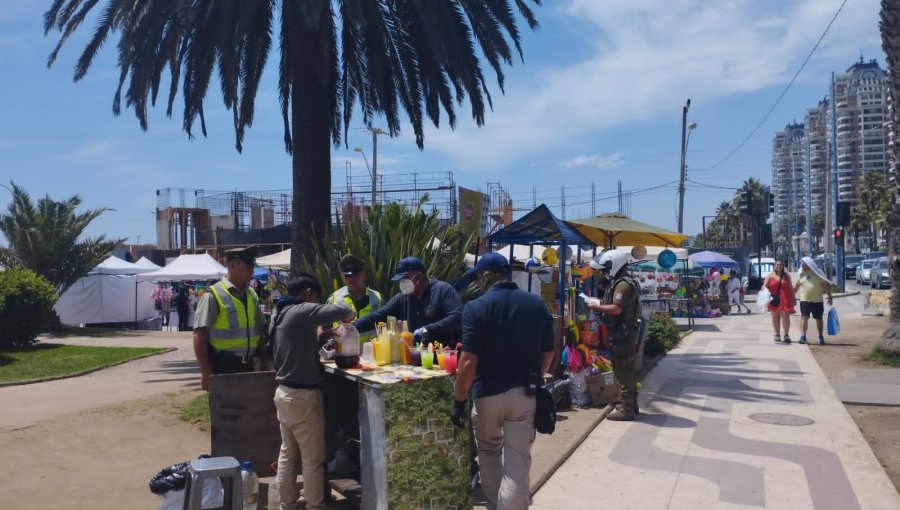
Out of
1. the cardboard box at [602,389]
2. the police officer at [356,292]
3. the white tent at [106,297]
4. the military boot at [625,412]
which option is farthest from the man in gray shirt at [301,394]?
the white tent at [106,297]

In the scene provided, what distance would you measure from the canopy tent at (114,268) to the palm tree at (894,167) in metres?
24.6

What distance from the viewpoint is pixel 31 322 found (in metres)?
17.5

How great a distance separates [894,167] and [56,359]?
654 inches

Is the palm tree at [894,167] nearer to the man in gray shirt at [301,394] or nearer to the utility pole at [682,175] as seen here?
the man in gray shirt at [301,394]

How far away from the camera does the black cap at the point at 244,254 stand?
18.3ft

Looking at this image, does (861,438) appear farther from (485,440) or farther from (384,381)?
(384,381)

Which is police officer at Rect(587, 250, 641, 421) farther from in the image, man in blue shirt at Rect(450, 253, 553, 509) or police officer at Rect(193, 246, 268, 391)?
police officer at Rect(193, 246, 268, 391)

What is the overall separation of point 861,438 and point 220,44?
9835 mm

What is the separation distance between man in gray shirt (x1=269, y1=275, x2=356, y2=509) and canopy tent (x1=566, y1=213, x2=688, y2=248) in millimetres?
8716

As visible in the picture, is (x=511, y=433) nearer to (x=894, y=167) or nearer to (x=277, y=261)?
(x=894, y=167)

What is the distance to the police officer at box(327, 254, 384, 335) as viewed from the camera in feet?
19.5

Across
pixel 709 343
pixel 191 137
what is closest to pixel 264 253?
pixel 191 137

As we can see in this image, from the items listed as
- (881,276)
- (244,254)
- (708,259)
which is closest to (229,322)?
(244,254)

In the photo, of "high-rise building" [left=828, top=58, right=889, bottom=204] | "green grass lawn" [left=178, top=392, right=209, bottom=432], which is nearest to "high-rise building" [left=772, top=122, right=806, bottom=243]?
"high-rise building" [left=828, top=58, right=889, bottom=204]
